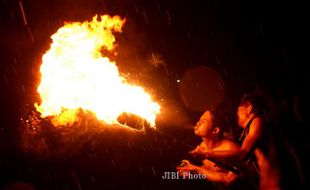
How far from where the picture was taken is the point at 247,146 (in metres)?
4.43

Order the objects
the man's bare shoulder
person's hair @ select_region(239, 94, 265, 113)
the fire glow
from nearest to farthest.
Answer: person's hair @ select_region(239, 94, 265, 113) → the man's bare shoulder → the fire glow

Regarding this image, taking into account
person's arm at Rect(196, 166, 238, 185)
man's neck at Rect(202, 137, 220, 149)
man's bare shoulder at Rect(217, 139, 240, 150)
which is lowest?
person's arm at Rect(196, 166, 238, 185)

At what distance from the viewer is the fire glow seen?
5.34m

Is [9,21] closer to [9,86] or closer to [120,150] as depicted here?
[9,86]

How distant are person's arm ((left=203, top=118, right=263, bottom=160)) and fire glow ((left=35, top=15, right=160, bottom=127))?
1105 mm

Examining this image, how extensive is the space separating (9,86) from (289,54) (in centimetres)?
742

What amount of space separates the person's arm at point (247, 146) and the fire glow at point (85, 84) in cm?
111

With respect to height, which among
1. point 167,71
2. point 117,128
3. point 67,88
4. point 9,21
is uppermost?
point 9,21

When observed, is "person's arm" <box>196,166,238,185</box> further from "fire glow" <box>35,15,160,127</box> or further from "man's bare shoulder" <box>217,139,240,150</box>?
"fire glow" <box>35,15,160,127</box>

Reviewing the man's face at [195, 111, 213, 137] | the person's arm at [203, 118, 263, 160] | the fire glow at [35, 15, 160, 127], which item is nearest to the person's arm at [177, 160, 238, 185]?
the man's face at [195, 111, 213, 137]

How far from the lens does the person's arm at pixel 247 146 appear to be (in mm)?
4375

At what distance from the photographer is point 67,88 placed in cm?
570

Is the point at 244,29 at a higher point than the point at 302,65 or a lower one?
higher

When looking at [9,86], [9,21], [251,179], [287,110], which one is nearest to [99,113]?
[251,179]
